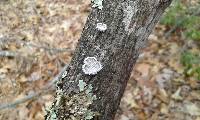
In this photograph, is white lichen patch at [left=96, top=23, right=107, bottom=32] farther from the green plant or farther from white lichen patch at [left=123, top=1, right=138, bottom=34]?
the green plant

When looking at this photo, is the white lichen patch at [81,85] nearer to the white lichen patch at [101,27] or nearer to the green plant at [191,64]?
the white lichen patch at [101,27]

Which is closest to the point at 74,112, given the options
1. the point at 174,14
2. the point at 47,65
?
the point at 47,65

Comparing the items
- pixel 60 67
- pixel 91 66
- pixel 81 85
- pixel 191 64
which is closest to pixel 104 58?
pixel 91 66

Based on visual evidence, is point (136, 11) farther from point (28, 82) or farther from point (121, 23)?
point (28, 82)

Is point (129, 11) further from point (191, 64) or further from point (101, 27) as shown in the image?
point (191, 64)

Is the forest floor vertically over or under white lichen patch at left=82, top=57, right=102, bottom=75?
under

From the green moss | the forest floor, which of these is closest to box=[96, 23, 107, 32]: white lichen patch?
the forest floor
